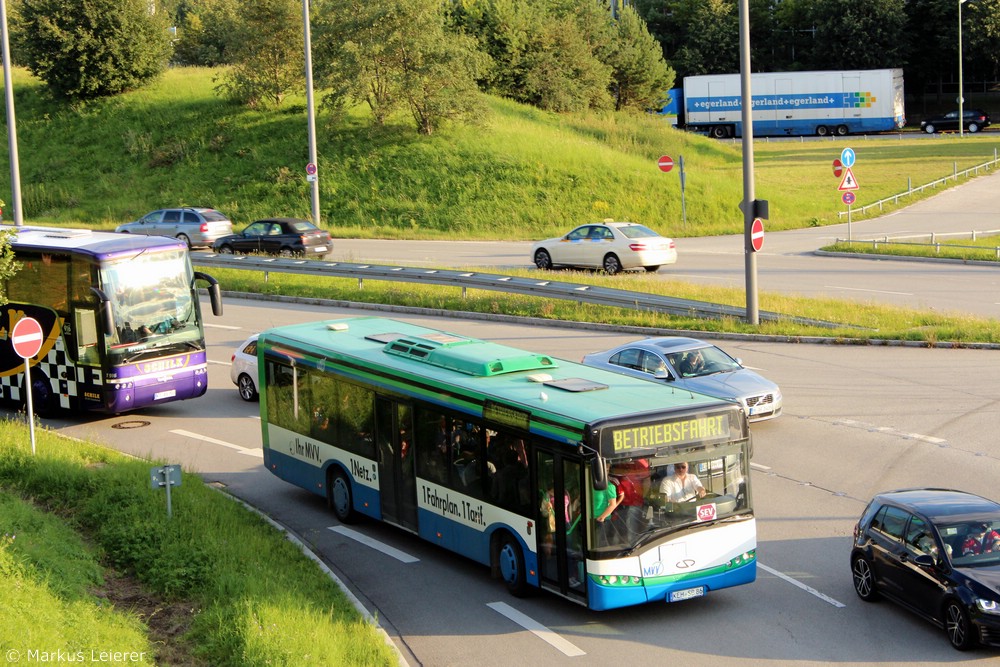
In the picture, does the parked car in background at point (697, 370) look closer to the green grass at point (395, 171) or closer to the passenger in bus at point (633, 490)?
the passenger in bus at point (633, 490)

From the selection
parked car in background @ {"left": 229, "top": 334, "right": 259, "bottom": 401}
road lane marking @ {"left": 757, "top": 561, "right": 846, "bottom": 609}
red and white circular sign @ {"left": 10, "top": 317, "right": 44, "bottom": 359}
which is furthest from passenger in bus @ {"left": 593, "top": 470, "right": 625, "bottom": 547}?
parked car in background @ {"left": 229, "top": 334, "right": 259, "bottom": 401}

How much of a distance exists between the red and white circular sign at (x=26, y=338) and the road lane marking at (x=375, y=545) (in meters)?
4.98

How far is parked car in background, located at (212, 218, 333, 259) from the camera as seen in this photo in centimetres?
3803

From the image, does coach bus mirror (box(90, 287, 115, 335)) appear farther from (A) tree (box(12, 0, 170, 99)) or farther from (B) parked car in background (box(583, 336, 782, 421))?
(A) tree (box(12, 0, 170, 99))

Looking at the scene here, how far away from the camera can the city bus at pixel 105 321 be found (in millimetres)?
19109

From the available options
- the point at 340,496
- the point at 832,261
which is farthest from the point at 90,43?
the point at 340,496

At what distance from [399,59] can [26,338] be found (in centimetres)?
3847

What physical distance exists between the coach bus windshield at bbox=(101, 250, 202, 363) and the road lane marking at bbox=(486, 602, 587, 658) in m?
9.99

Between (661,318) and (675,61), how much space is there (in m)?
72.2

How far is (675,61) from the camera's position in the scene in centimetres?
9481

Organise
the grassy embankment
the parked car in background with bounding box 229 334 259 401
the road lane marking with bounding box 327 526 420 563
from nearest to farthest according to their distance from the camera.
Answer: the road lane marking with bounding box 327 526 420 563, the parked car in background with bounding box 229 334 259 401, the grassy embankment

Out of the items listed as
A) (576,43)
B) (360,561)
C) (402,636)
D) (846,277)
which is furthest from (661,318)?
(576,43)

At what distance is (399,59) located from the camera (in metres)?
52.1

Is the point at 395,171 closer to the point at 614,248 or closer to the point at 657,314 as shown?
the point at 614,248
